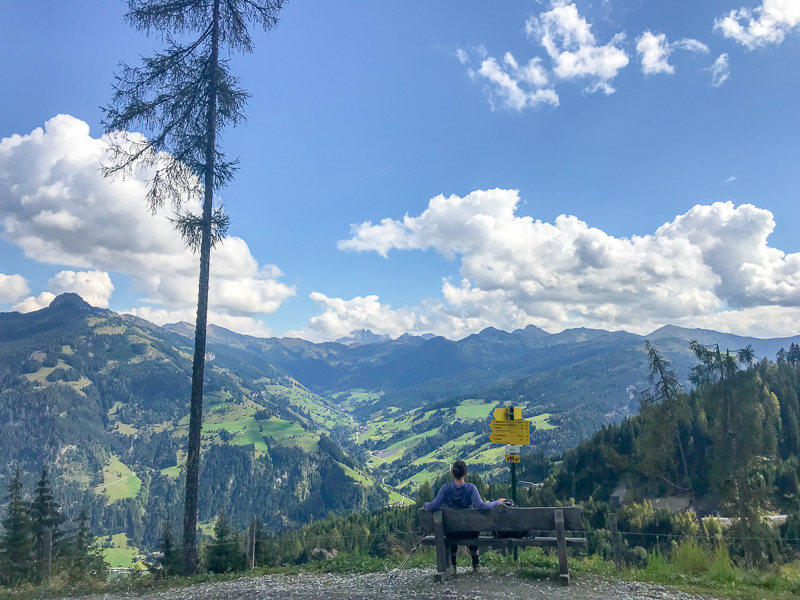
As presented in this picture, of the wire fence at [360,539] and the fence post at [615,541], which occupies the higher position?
the fence post at [615,541]

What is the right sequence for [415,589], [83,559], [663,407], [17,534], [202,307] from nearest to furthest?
[415,589]
[202,307]
[83,559]
[663,407]
[17,534]

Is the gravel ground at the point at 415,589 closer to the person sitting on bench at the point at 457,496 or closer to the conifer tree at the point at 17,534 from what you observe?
the person sitting on bench at the point at 457,496

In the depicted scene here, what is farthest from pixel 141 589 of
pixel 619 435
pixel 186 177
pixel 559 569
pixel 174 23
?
pixel 619 435

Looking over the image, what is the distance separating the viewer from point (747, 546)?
2181cm

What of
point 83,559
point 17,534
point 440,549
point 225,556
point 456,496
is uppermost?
point 456,496

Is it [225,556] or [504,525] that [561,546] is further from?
[225,556]

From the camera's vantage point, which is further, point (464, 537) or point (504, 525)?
point (464, 537)

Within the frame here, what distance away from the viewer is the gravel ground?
27.6ft

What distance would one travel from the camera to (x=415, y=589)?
8.89m

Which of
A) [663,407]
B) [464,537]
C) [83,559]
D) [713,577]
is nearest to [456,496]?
[464,537]

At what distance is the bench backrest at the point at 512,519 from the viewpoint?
8758 millimetres

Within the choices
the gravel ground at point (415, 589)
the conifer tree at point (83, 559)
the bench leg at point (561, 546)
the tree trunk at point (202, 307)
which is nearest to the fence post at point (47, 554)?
the conifer tree at point (83, 559)

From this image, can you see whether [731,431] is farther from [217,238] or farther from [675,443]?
[217,238]

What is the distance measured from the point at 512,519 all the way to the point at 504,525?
19 centimetres
